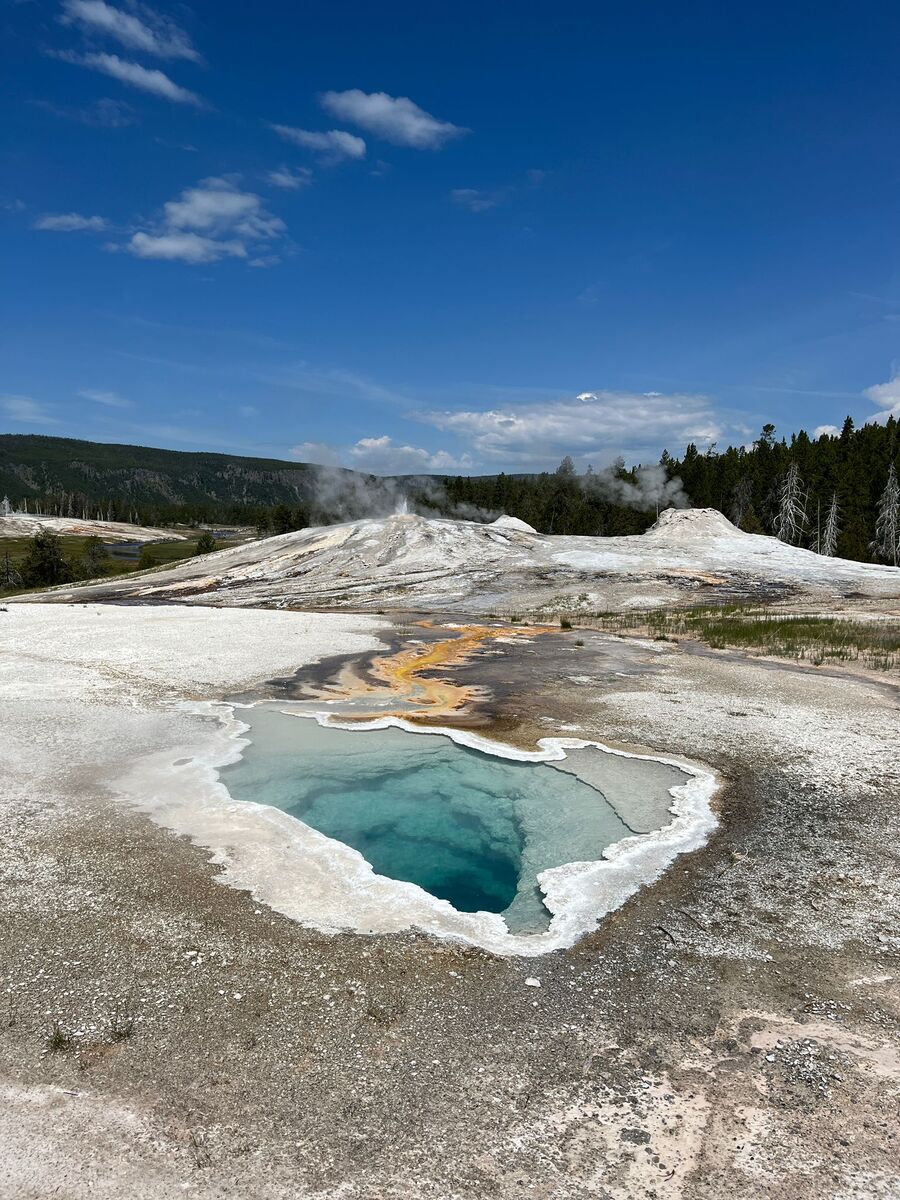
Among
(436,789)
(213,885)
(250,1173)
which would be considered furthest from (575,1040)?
(436,789)

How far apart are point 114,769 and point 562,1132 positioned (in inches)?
337

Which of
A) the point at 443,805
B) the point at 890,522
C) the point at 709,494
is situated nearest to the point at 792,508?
the point at 890,522

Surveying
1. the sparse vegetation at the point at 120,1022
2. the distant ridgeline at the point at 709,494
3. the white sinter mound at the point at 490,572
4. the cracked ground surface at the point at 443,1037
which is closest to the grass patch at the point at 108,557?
the white sinter mound at the point at 490,572

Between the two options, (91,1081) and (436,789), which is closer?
Answer: (91,1081)

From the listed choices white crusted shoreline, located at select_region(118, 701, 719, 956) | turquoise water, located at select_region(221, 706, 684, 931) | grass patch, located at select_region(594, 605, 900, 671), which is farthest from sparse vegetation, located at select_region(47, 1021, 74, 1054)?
grass patch, located at select_region(594, 605, 900, 671)

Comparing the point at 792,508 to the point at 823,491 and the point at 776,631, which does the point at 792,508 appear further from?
the point at 776,631

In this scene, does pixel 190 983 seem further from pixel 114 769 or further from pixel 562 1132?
pixel 114 769

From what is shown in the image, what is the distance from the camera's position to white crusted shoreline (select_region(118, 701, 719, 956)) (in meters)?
6.39

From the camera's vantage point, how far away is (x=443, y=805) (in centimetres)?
997

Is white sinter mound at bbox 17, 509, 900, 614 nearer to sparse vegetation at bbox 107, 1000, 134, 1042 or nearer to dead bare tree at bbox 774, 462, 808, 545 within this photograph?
dead bare tree at bbox 774, 462, 808, 545

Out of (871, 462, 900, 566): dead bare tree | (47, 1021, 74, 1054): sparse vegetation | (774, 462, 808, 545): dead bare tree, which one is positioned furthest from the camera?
(774, 462, 808, 545): dead bare tree

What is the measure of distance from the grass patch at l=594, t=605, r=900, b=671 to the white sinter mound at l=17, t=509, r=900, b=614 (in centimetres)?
519

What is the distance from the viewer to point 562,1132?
4074 mm

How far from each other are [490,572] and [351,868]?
42.1 meters
